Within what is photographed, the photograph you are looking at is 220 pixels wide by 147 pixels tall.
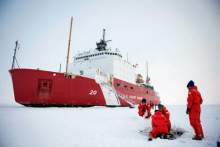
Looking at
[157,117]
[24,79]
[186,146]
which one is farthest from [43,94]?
[186,146]

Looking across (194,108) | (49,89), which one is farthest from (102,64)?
(194,108)

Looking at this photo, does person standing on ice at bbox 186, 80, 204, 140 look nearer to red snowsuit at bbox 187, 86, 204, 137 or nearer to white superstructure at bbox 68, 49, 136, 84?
red snowsuit at bbox 187, 86, 204, 137

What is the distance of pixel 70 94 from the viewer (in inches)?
381

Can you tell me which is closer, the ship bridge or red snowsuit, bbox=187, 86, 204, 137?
red snowsuit, bbox=187, 86, 204, 137

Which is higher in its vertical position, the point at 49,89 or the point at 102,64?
the point at 102,64

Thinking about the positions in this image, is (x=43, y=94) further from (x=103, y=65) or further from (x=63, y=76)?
(x=103, y=65)

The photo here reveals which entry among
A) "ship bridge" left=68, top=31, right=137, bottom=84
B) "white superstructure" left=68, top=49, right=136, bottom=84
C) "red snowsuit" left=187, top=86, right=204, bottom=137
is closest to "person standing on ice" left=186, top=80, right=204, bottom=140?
"red snowsuit" left=187, top=86, right=204, bottom=137

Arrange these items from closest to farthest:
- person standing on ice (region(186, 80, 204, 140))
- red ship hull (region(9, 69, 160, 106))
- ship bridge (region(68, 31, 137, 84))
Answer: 1. person standing on ice (region(186, 80, 204, 140))
2. red ship hull (region(9, 69, 160, 106))
3. ship bridge (region(68, 31, 137, 84))

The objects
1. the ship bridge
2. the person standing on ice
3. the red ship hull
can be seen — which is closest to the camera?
the person standing on ice

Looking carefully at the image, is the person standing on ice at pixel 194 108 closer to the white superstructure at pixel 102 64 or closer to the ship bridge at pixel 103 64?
the ship bridge at pixel 103 64

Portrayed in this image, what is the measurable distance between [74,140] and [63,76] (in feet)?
25.0

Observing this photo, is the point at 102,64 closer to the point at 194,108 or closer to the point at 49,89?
the point at 49,89

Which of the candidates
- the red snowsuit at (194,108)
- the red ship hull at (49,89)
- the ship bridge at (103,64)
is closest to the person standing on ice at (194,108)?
the red snowsuit at (194,108)

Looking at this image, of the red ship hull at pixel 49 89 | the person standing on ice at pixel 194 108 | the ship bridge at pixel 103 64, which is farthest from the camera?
the ship bridge at pixel 103 64
